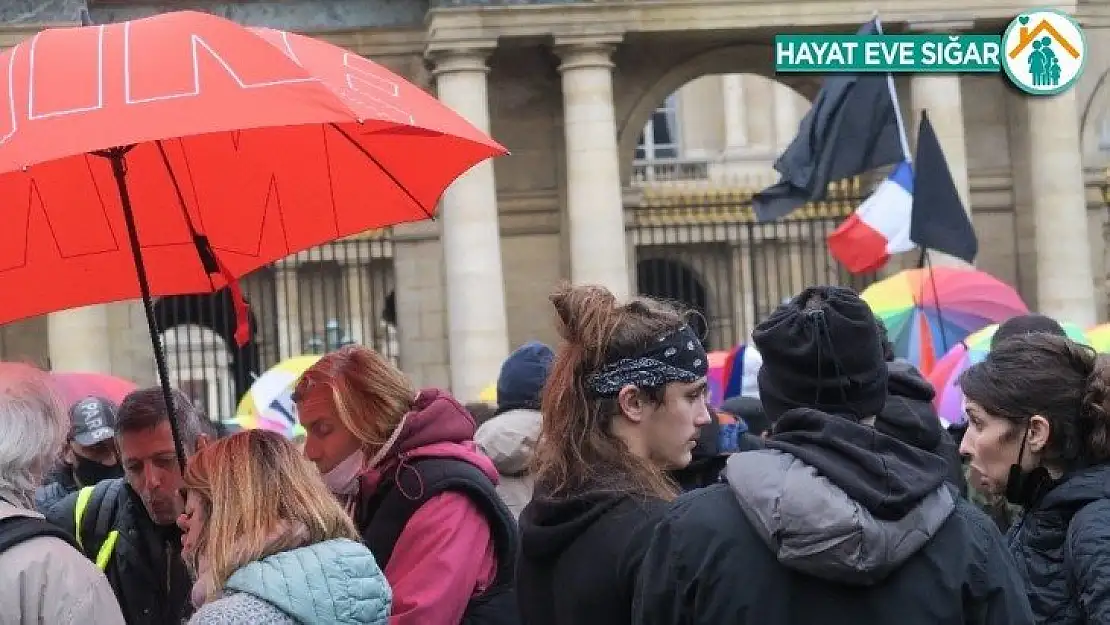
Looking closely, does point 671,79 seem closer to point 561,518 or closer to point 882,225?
point 882,225

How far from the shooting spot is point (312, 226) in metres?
5.62

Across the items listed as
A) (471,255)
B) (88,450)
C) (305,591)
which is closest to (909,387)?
(305,591)

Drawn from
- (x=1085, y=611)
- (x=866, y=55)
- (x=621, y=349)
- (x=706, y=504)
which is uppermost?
(x=866, y=55)

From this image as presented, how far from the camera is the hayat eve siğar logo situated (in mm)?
20438

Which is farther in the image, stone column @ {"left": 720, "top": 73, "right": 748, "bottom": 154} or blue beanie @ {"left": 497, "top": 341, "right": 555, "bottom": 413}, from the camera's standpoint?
stone column @ {"left": 720, "top": 73, "right": 748, "bottom": 154}

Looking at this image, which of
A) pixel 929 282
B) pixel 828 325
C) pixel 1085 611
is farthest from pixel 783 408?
pixel 929 282

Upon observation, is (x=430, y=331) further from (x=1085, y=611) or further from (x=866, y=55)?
(x=1085, y=611)

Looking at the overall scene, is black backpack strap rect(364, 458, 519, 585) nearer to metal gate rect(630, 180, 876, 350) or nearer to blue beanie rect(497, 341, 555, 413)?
blue beanie rect(497, 341, 555, 413)

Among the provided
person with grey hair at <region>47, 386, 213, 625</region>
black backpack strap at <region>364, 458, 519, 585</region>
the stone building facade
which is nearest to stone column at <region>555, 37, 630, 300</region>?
the stone building facade

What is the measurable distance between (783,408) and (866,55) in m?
13.9

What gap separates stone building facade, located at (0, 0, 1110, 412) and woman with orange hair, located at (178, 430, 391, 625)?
16.5 m

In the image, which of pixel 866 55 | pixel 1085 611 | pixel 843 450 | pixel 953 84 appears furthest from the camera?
pixel 953 84

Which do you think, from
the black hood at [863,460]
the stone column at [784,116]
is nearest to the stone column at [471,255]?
the black hood at [863,460]

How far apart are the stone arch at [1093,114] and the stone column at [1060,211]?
0.91 m
